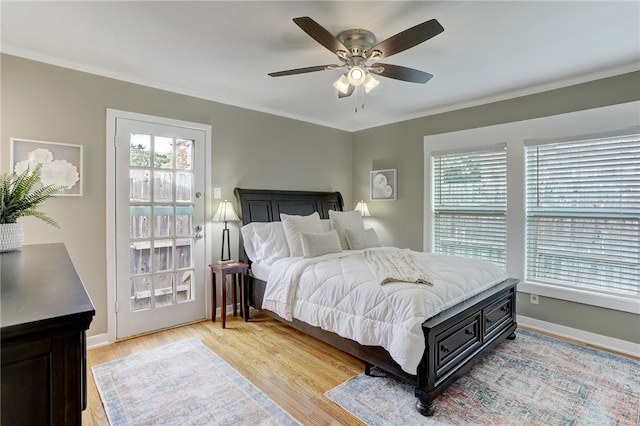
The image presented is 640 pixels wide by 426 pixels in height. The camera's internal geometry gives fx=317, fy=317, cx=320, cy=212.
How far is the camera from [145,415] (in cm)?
199

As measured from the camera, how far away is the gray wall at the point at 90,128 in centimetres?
261

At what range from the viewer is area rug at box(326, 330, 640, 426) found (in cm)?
197

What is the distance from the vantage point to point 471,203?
12.8 feet

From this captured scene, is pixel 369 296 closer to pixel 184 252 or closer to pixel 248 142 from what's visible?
pixel 184 252

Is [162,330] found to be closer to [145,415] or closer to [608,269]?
[145,415]

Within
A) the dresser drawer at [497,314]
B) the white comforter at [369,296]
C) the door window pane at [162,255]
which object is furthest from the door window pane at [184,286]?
the dresser drawer at [497,314]

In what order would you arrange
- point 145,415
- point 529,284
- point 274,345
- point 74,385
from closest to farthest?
point 74,385, point 145,415, point 274,345, point 529,284

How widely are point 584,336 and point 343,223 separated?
267cm

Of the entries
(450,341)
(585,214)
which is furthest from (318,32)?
(585,214)

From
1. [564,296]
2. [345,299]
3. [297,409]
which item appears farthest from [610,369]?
[297,409]

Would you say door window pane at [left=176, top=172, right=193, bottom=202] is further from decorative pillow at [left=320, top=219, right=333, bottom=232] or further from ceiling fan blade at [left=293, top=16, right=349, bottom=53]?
ceiling fan blade at [left=293, top=16, right=349, bottom=53]

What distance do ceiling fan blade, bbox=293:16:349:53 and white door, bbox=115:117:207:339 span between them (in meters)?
2.10

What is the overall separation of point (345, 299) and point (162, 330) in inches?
83.9

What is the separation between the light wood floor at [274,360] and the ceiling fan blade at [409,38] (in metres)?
2.34
